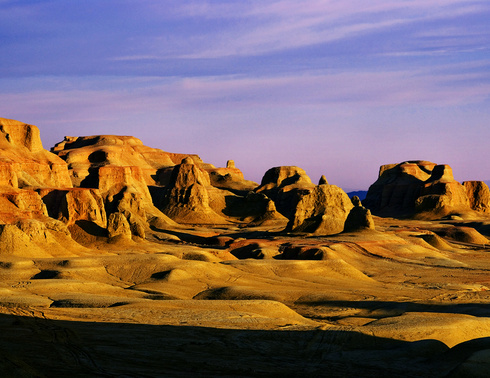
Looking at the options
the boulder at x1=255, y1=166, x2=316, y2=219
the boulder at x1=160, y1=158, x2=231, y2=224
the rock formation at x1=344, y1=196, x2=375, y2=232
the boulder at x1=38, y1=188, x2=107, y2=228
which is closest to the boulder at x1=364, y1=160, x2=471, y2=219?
the boulder at x1=255, y1=166, x2=316, y2=219

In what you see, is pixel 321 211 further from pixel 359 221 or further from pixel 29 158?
pixel 29 158

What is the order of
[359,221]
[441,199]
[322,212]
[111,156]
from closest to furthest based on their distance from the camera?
[359,221] < [322,212] < [441,199] < [111,156]

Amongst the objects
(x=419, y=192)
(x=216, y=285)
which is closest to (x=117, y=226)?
(x=216, y=285)

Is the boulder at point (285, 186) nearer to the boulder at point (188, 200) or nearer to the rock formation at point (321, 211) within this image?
the boulder at point (188, 200)

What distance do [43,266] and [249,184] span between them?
71.8 meters

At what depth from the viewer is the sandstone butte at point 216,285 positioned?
1585cm

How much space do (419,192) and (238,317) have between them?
79.2 metres

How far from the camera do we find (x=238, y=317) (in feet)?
67.5

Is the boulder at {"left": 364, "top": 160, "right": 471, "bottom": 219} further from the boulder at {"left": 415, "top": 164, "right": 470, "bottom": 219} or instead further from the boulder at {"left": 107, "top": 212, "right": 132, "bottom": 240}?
the boulder at {"left": 107, "top": 212, "right": 132, "bottom": 240}

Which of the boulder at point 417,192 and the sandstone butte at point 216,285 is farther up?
the boulder at point 417,192

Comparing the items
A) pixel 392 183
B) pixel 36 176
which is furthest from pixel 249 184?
pixel 36 176

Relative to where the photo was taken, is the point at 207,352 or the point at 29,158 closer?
the point at 207,352

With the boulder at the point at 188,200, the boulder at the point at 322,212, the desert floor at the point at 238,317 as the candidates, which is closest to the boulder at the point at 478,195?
the boulder at the point at 188,200

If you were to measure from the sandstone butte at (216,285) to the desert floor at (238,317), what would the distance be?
2.7 inches
